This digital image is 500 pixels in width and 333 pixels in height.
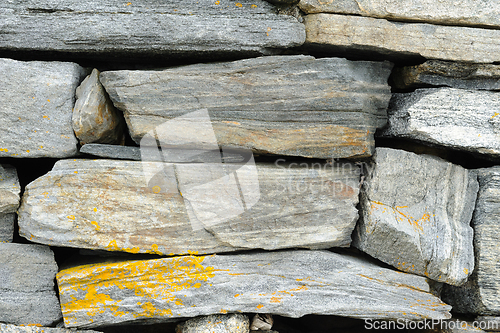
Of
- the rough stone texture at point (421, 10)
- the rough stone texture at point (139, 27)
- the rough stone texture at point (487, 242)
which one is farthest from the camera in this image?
the rough stone texture at point (487, 242)

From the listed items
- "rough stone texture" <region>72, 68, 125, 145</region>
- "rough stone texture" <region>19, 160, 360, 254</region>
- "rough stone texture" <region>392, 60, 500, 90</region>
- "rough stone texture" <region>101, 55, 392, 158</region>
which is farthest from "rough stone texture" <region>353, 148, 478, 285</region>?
"rough stone texture" <region>72, 68, 125, 145</region>

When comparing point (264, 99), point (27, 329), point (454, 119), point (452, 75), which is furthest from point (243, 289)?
point (452, 75)

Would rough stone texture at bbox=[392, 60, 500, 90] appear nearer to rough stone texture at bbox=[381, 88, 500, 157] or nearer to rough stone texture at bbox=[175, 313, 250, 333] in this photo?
rough stone texture at bbox=[381, 88, 500, 157]

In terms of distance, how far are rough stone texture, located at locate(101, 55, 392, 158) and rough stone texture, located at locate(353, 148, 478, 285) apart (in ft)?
1.49

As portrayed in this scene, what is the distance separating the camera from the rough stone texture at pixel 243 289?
8.95 feet

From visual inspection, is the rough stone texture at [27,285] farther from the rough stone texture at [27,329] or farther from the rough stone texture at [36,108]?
the rough stone texture at [36,108]

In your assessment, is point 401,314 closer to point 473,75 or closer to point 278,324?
point 278,324

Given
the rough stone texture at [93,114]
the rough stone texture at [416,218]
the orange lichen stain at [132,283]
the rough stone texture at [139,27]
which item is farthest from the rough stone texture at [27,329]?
the rough stone texture at [416,218]

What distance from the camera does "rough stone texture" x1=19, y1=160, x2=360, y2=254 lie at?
8.64 feet

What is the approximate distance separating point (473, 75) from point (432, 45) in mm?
490

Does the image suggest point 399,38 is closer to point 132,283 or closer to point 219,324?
point 219,324

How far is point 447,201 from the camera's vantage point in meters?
3.01

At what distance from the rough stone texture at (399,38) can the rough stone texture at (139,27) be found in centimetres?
31

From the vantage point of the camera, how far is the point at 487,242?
3.03 metres
